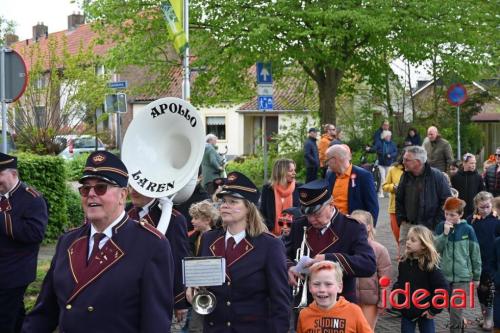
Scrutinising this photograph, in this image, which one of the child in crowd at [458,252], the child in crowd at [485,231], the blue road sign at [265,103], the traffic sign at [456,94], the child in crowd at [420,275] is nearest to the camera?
the child in crowd at [420,275]

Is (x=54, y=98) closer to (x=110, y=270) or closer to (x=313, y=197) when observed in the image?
(x=313, y=197)

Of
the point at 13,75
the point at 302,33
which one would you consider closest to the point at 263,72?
the point at 302,33

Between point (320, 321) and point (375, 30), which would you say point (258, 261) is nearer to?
point (320, 321)

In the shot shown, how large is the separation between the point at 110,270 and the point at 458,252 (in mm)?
A: 5517

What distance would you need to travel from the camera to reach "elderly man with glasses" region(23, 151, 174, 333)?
3963 mm

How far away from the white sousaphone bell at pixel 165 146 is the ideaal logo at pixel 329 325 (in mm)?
1399

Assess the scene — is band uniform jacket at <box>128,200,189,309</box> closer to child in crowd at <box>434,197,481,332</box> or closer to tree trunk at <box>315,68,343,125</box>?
child in crowd at <box>434,197,481,332</box>

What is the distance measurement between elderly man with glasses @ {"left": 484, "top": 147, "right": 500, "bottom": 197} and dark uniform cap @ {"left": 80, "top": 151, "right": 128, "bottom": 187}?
10556mm

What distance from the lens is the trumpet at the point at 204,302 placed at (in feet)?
17.1

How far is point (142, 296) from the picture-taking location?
3.98m

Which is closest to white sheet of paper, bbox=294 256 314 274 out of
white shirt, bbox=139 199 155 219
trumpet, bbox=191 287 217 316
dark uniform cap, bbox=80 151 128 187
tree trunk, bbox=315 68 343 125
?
trumpet, bbox=191 287 217 316

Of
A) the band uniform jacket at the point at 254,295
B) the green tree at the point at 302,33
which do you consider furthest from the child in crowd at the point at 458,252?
the green tree at the point at 302,33

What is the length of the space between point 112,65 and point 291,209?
50.4ft

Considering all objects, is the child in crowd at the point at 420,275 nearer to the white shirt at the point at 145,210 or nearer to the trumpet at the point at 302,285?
the trumpet at the point at 302,285
